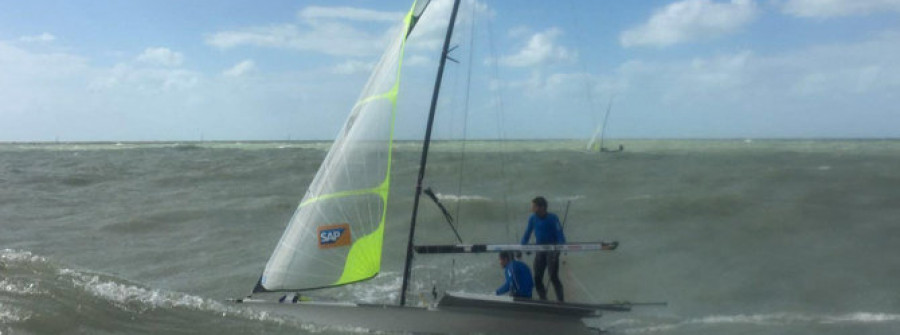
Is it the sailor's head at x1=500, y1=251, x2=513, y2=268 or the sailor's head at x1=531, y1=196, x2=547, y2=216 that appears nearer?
the sailor's head at x1=500, y1=251, x2=513, y2=268

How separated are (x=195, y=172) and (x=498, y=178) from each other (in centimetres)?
1457

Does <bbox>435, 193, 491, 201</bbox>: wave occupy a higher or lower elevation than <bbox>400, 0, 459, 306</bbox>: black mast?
lower

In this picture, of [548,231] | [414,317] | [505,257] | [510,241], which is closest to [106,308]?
[414,317]

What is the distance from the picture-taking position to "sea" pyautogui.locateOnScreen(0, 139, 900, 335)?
10.3 m

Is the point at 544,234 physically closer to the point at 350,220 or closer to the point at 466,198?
the point at 350,220

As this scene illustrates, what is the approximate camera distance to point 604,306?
368 inches

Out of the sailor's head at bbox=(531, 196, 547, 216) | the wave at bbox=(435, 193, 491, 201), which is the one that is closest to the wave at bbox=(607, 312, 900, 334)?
the sailor's head at bbox=(531, 196, 547, 216)

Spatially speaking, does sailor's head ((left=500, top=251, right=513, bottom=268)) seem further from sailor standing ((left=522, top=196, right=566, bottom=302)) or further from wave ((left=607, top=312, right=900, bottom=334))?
wave ((left=607, top=312, right=900, bottom=334))

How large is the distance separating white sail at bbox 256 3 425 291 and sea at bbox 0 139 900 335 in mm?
587

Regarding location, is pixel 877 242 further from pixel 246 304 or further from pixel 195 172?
pixel 195 172

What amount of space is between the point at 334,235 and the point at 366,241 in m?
0.36

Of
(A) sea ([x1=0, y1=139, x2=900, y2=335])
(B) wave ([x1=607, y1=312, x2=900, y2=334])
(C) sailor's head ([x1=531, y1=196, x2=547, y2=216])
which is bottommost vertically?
(B) wave ([x1=607, y1=312, x2=900, y2=334])

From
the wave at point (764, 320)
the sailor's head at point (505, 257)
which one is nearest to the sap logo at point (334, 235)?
the sailor's head at point (505, 257)

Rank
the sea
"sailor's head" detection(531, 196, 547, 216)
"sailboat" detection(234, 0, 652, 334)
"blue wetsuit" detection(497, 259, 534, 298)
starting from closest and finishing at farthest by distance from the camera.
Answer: "sailboat" detection(234, 0, 652, 334) → "blue wetsuit" detection(497, 259, 534, 298) → "sailor's head" detection(531, 196, 547, 216) → the sea
